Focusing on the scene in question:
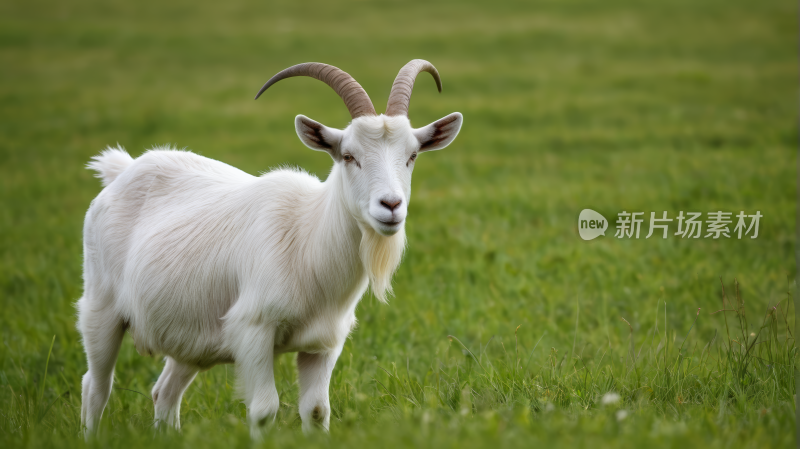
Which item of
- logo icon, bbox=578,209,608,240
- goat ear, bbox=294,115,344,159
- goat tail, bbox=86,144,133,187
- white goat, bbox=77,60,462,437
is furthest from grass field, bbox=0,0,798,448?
goat tail, bbox=86,144,133,187

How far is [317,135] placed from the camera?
4305 mm

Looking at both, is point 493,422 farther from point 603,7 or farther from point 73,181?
point 603,7

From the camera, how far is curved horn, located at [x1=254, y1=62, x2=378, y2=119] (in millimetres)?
4246

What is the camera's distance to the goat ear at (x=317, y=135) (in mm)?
4211

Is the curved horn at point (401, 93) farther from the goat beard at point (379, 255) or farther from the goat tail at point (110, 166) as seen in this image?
the goat tail at point (110, 166)

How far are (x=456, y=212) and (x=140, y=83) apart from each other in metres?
15.2

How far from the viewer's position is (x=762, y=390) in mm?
4305

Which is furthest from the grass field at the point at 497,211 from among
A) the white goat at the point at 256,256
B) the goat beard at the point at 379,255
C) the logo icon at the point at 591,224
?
the goat beard at the point at 379,255

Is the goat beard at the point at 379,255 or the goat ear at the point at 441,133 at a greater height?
the goat ear at the point at 441,133

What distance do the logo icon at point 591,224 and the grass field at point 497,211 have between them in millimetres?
147

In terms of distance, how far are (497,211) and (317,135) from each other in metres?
5.98

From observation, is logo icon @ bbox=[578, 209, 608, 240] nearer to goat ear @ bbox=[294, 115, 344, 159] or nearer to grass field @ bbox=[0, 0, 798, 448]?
grass field @ bbox=[0, 0, 798, 448]

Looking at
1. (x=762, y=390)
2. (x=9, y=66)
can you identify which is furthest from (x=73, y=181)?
(x=9, y=66)

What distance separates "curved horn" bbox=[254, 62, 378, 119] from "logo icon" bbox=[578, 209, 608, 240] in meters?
5.14
